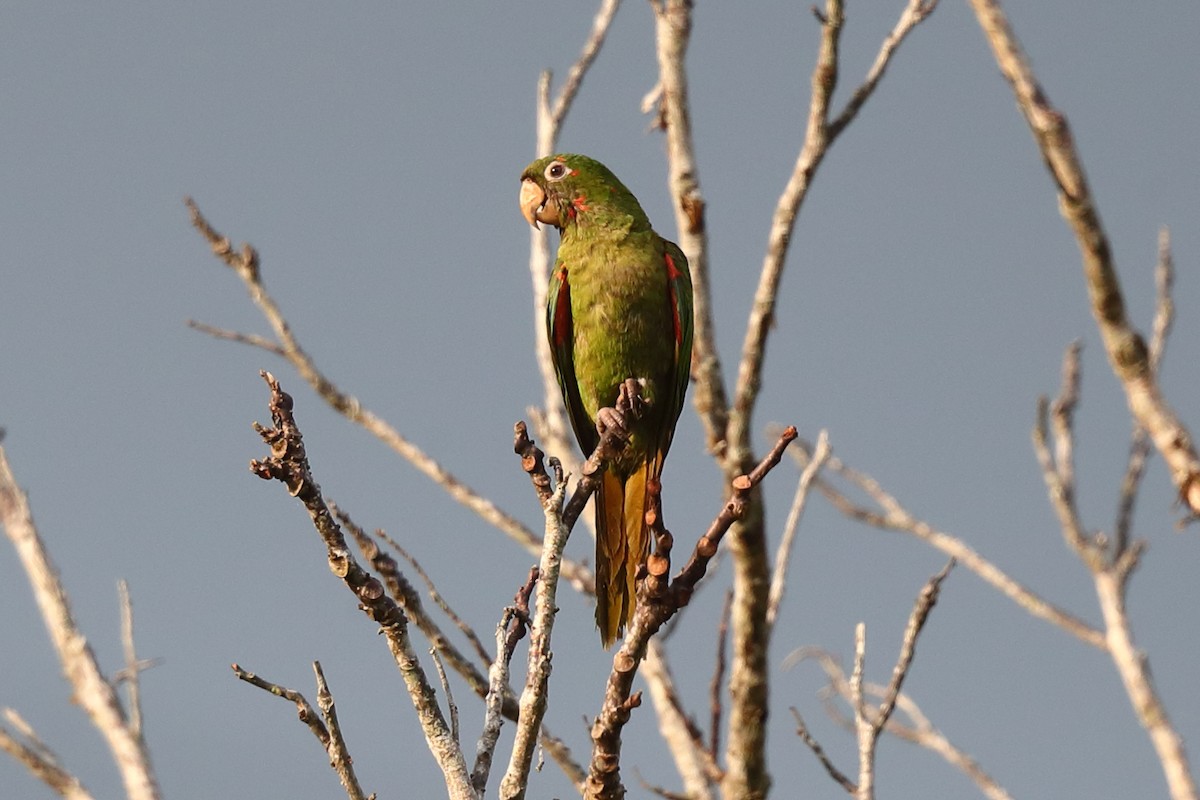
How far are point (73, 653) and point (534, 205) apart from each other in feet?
10.5

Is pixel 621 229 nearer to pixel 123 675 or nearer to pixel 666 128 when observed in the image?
pixel 666 128

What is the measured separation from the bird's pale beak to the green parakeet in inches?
9.3

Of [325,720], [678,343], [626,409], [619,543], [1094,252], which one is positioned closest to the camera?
[325,720]

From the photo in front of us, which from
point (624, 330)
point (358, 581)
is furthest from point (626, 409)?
point (358, 581)

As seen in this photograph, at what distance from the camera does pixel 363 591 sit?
3.12 m

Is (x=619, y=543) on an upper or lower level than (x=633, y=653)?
upper

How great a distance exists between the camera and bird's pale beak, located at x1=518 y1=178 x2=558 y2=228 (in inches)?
268

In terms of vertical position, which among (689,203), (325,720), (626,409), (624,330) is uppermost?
(689,203)

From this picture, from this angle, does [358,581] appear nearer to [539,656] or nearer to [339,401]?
[539,656]

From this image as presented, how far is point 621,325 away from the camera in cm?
598

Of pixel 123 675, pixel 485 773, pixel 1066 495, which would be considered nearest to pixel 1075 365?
pixel 1066 495

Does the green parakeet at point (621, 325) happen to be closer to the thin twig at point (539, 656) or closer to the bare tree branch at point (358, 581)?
the thin twig at point (539, 656)

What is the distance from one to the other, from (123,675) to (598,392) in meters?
2.61

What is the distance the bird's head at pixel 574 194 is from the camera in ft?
21.5
